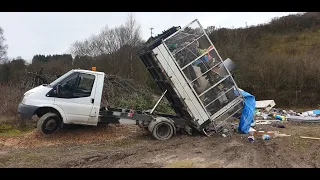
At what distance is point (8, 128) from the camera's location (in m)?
10.7

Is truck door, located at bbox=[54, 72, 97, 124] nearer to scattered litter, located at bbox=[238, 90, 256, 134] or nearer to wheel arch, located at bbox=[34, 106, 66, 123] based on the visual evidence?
wheel arch, located at bbox=[34, 106, 66, 123]

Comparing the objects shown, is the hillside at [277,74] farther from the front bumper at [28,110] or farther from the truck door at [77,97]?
the front bumper at [28,110]

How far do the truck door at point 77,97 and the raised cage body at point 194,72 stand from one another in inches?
73.9

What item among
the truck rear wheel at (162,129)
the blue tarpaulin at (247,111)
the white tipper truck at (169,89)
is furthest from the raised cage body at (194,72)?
the truck rear wheel at (162,129)

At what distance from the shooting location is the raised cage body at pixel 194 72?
8.12 metres

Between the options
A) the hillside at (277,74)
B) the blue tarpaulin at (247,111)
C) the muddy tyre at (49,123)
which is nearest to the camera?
the muddy tyre at (49,123)

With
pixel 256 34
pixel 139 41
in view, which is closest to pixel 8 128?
pixel 139 41

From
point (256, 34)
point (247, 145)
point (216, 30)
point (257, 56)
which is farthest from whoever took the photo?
point (256, 34)

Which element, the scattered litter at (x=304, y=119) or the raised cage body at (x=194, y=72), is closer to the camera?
the raised cage body at (x=194, y=72)

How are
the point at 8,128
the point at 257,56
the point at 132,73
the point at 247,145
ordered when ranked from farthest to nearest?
1. the point at 257,56
2. the point at 132,73
3. the point at 8,128
4. the point at 247,145

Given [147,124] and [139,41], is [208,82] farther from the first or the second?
[139,41]

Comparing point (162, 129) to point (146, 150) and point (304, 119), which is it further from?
point (304, 119)

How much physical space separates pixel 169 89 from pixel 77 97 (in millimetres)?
2659

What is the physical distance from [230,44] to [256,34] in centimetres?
1371
